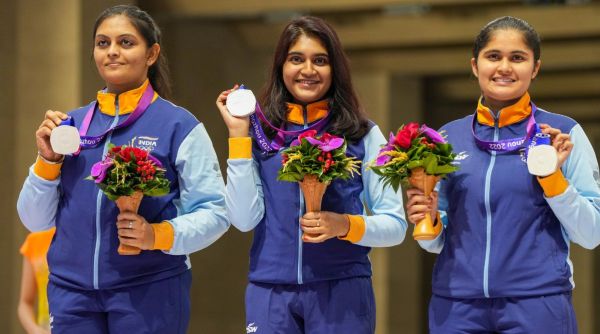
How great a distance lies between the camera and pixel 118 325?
3.51m

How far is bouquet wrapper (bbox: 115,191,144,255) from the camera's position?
11.3 ft

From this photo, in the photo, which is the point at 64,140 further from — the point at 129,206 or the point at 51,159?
the point at 129,206

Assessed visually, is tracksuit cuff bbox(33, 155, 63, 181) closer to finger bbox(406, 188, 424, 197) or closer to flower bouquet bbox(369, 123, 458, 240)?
flower bouquet bbox(369, 123, 458, 240)

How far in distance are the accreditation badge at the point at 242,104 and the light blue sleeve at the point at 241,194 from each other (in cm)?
17

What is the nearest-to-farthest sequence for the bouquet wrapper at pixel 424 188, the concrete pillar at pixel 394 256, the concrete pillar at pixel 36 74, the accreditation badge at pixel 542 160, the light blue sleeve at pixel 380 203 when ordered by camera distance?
1. the accreditation badge at pixel 542 160
2. the bouquet wrapper at pixel 424 188
3. the light blue sleeve at pixel 380 203
4. the concrete pillar at pixel 36 74
5. the concrete pillar at pixel 394 256

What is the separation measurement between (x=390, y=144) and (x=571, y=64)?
7563mm

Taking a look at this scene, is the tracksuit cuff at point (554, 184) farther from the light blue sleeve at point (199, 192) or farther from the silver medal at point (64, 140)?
the silver medal at point (64, 140)

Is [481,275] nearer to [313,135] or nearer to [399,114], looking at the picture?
[313,135]

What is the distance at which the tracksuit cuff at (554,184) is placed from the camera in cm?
339

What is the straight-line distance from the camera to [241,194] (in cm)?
364

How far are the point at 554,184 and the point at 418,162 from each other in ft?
1.42

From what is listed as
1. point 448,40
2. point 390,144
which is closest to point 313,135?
point 390,144

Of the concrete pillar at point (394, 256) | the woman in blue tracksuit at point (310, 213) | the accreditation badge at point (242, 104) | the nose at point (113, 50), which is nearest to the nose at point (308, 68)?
the woman in blue tracksuit at point (310, 213)

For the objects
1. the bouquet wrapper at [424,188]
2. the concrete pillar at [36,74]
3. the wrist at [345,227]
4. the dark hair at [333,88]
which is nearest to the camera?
the bouquet wrapper at [424,188]
